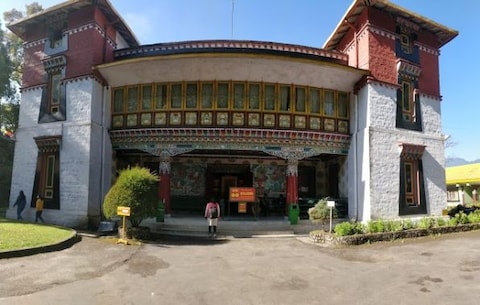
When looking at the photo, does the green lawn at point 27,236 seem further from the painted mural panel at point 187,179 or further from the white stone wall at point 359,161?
the white stone wall at point 359,161

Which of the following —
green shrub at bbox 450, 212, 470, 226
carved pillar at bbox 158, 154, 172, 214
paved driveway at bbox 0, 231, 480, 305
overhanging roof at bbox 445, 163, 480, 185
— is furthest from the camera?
overhanging roof at bbox 445, 163, 480, 185

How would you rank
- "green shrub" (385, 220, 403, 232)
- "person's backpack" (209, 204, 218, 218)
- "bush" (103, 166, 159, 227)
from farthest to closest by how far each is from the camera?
"person's backpack" (209, 204, 218, 218) → "green shrub" (385, 220, 403, 232) → "bush" (103, 166, 159, 227)

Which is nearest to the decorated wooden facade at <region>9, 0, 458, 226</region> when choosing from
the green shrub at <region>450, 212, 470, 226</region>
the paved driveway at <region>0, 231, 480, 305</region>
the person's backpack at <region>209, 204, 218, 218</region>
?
the green shrub at <region>450, 212, 470, 226</region>

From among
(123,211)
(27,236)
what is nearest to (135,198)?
(123,211)

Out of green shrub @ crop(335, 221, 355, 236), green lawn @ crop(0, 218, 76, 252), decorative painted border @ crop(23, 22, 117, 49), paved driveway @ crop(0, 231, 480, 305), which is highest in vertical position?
decorative painted border @ crop(23, 22, 117, 49)

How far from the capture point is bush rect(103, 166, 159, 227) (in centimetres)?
1197

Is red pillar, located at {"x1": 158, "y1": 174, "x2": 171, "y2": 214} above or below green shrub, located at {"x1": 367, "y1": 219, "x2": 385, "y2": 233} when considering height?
above

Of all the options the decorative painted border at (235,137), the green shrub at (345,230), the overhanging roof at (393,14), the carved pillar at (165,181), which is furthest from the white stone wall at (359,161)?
the carved pillar at (165,181)

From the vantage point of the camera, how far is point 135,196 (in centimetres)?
1202

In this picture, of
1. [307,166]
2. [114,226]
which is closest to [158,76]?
[114,226]

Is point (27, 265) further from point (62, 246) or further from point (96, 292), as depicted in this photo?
point (96, 292)

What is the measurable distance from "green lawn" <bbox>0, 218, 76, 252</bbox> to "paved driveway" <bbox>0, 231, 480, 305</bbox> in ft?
1.92

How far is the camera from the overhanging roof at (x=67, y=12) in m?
15.7

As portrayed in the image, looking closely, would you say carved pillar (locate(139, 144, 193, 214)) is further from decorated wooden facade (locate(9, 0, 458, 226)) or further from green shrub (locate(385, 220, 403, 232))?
green shrub (locate(385, 220, 403, 232))
